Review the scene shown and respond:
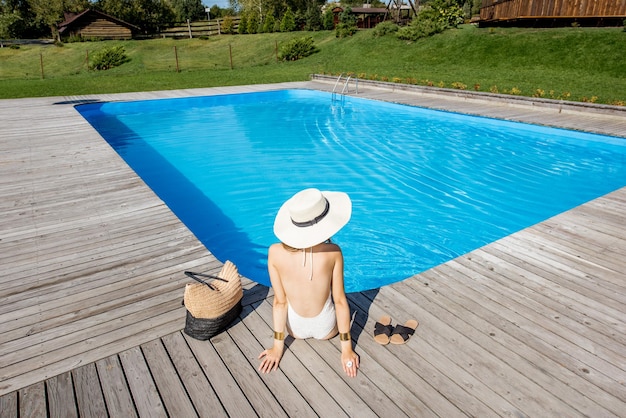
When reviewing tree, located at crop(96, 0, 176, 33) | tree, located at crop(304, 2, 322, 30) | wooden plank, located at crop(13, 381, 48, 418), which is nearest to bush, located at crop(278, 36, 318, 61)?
tree, located at crop(304, 2, 322, 30)

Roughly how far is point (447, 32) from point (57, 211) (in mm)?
24375

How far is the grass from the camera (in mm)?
16047

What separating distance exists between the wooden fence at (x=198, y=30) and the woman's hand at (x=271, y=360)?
46360mm

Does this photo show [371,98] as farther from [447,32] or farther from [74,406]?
[74,406]

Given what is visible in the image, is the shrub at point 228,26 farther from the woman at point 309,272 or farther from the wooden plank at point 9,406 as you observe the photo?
the wooden plank at point 9,406

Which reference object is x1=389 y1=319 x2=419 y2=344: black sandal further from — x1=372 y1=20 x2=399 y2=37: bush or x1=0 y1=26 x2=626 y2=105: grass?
x1=372 y1=20 x2=399 y2=37: bush

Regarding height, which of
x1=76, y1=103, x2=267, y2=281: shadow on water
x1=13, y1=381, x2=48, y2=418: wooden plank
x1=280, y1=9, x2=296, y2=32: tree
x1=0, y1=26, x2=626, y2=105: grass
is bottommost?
x1=76, y1=103, x2=267, y2=281: shadow on water

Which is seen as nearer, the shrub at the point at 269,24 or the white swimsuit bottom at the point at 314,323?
the white swimsuit bottom at the point at 314,323

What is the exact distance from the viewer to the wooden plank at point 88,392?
8.75ft

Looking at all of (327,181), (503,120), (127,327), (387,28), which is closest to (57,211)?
(127,327)

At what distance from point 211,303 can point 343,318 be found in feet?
3.33

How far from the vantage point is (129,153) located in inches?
441

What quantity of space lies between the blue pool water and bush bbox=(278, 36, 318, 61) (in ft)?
49.1

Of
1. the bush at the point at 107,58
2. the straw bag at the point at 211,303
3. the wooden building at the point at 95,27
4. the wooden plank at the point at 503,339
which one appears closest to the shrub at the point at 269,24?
the bush at the point at 107,58
